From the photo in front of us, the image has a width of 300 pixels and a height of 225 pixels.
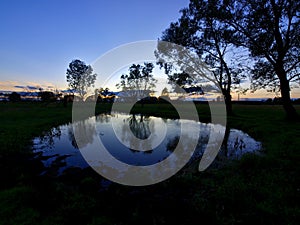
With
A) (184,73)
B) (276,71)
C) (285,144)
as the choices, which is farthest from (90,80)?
(285,144)

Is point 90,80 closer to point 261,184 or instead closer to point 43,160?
point 43,160

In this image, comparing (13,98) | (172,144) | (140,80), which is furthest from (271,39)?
(13,98)

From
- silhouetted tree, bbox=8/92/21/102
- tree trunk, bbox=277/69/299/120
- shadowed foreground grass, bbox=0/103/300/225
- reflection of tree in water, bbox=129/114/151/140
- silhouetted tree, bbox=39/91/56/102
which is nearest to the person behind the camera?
shadowed foreground grass, bbox=0/103/300/225

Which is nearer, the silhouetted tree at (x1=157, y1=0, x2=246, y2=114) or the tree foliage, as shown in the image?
the silhouetted tree at (x1=157, y1=0, x2=246, y2=114)

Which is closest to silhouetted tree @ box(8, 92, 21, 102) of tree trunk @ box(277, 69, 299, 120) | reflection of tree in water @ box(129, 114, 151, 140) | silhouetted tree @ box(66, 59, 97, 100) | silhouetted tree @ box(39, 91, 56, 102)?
silhouetted tree @ box(39, 91, 56, 102)

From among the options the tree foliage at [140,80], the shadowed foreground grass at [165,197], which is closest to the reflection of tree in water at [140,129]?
the shadowed foreground grass at [165,197]

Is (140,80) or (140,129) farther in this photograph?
(140,80)

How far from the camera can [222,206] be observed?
4.66 metres

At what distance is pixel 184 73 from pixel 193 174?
79.9ft

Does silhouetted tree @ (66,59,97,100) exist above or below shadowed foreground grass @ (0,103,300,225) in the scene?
above

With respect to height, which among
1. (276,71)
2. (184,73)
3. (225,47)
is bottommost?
(276,71)

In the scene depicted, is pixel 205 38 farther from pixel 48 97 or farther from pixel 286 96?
pixel 48 97

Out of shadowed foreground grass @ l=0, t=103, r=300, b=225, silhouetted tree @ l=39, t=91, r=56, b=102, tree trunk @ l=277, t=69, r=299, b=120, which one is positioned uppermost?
silhouetted tree @ l=39, t=91, r=56, b=102

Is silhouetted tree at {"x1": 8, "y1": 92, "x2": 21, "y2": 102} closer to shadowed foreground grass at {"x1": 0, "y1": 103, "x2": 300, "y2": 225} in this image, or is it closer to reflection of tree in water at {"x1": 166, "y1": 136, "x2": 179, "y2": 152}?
reflection of tree in water at {"x1": 166, "y1": 136, "x2": 179, "y2": 152}
